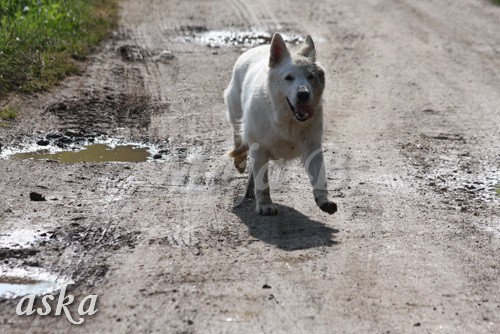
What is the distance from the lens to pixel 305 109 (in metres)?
8.16

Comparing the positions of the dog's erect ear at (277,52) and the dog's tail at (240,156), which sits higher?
the dog's erect ear at (277,52)

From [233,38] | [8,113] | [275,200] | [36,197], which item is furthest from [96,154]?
[233,38]

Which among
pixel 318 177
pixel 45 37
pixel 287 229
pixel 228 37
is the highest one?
pixel 318 177

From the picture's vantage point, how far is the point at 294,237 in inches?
302

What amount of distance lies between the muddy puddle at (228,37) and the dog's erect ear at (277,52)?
24.5 ft

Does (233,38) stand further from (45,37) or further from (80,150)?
(80,150)

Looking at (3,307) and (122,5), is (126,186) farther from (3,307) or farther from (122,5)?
(122,5)

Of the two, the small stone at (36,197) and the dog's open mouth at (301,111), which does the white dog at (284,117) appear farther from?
the small stone at (36,197)

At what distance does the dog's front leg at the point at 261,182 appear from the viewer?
8.40m

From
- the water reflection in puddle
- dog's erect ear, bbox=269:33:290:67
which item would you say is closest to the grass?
the water reflection in puddle

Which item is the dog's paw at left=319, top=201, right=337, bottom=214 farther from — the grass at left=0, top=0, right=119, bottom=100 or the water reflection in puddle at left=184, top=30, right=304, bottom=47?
the water reflection in puddle at left=184, top=30, right=304, bottom=47

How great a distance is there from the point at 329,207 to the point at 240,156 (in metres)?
1.84

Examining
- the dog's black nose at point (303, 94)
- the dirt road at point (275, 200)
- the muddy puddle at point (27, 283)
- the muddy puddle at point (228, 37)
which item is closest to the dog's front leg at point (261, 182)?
the dirt road at point (275, 200)

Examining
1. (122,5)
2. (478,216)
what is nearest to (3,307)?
(478,216)
